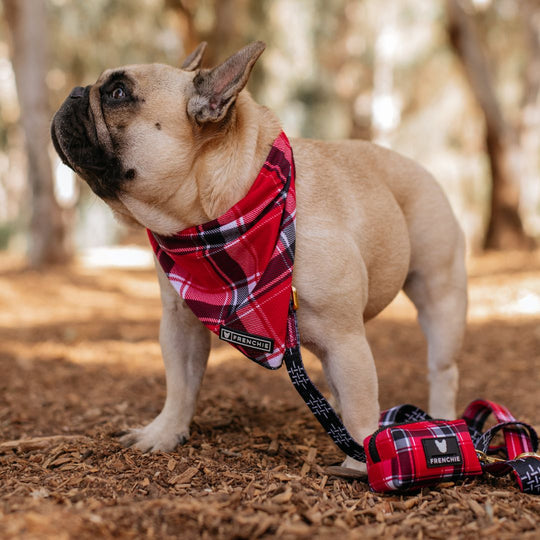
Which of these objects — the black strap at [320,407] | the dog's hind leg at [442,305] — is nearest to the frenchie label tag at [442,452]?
the black strap at [320,407]

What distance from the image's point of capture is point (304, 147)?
11.2ft

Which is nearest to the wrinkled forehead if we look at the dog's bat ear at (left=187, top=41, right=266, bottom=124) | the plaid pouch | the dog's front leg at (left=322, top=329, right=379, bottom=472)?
the dog's bat ear at (left=187, top=41, right=266, bottom=124)

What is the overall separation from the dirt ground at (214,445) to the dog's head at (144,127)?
1282 millimetres

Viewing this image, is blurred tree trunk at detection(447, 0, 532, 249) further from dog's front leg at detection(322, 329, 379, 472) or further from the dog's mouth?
the dog's mouth

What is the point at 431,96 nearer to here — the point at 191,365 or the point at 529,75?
the point at 529,75

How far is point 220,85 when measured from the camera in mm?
2814

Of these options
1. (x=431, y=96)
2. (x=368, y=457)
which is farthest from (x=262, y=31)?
(x=368, y=457)

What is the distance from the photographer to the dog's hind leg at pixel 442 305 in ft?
12.7

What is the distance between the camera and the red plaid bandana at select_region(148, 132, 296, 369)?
288 cm

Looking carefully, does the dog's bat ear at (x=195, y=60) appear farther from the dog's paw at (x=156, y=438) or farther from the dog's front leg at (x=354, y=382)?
the dog's paw at (x=156, y=438)

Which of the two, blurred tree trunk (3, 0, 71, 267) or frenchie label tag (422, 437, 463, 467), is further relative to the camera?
blurred tree trunk (3, 0, 71, 267)

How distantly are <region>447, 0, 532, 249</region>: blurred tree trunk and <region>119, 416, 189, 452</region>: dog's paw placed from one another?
10530mm

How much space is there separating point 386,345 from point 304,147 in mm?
3968

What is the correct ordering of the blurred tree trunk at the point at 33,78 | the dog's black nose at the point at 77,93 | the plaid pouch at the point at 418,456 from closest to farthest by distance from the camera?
the plaid pouch at the point at 418,456 < the dog's black nose at the point at 77,93 < the blurred tree trunk at the point at 33,78
